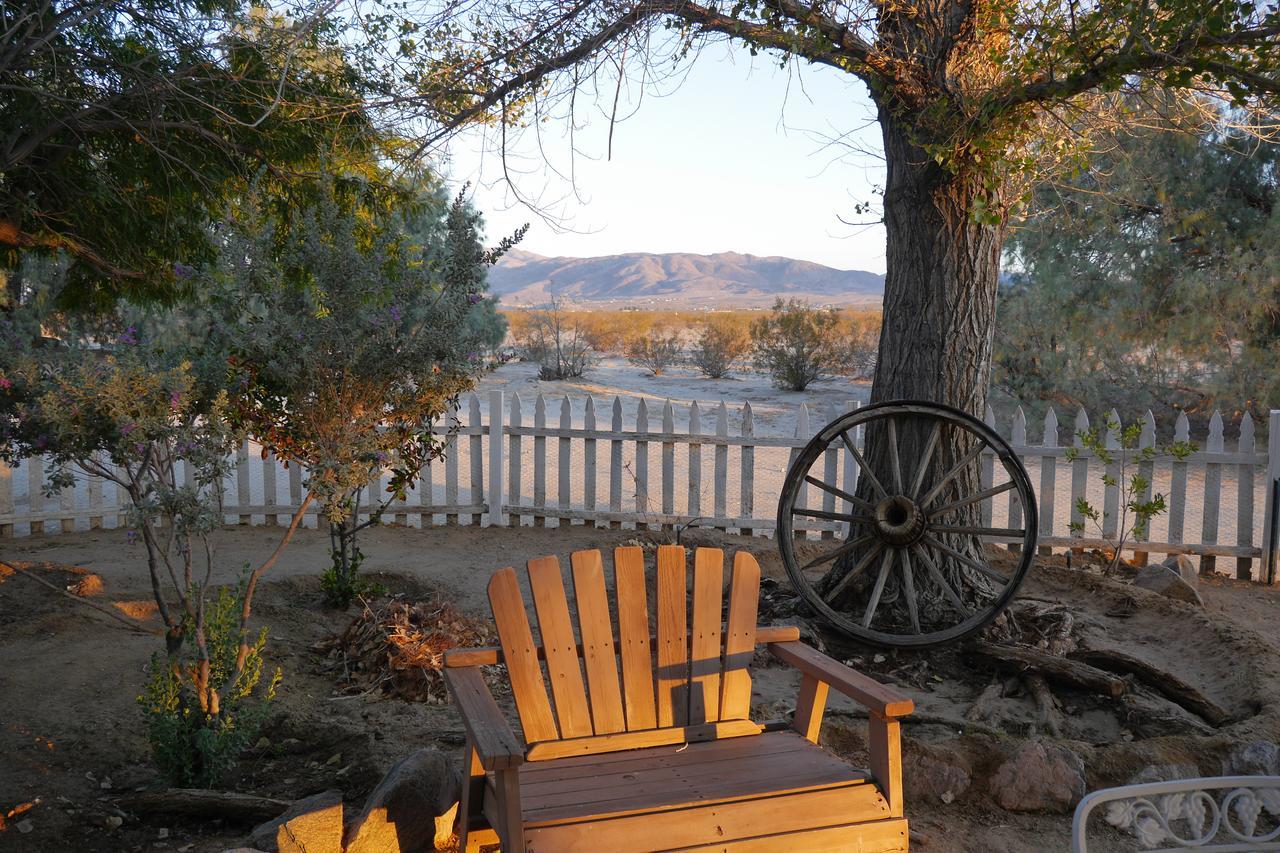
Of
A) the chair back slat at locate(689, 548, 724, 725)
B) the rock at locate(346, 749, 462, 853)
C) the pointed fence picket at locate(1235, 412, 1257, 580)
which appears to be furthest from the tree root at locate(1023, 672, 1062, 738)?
the pointed fence picket at locate(1235, 412, 1257, 580)

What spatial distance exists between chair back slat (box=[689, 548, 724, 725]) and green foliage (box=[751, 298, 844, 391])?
16479 mm

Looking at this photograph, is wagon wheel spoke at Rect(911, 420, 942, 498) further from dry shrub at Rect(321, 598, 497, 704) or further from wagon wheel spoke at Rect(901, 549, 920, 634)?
dry shrub at Rect(321, 598, 497, 704)

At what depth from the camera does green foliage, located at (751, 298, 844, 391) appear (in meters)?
19.5

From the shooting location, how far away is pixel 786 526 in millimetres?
5184

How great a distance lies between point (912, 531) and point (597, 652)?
106 inches

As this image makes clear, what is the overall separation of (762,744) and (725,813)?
0.52 metres

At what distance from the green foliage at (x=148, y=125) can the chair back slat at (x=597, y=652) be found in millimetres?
3045

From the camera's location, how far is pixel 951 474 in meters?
5.19

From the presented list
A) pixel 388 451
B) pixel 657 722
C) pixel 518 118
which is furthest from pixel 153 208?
pixel 657 722

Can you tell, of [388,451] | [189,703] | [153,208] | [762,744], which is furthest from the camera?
[153,208]

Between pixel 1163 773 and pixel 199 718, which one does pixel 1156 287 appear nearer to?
pixel 1163 773

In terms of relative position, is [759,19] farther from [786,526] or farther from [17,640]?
[17,640]

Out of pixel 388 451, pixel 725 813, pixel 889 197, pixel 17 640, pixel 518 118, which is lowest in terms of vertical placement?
pixel 17 640

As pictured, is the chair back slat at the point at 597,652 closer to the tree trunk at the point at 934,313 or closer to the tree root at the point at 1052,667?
the tree root at the point at 1052,667
